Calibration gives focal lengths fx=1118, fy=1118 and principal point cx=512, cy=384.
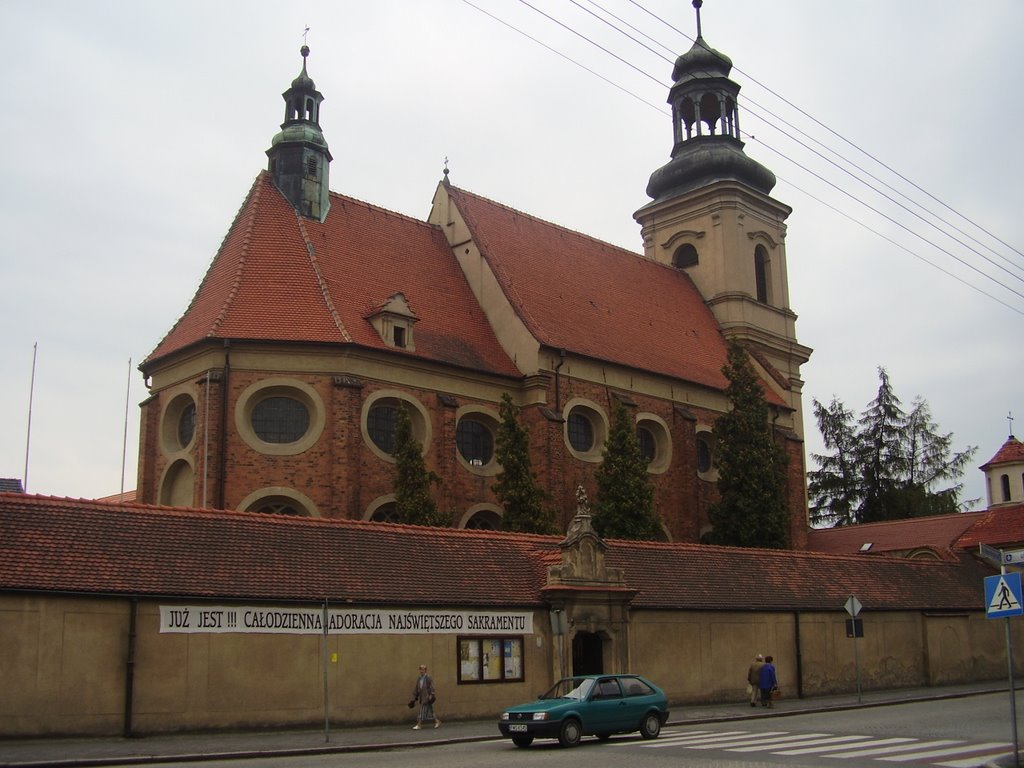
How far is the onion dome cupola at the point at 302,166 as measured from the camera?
117 ft

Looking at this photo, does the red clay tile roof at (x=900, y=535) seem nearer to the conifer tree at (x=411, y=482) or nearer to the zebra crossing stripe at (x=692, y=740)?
the conifer tree at (x=411, y=482)

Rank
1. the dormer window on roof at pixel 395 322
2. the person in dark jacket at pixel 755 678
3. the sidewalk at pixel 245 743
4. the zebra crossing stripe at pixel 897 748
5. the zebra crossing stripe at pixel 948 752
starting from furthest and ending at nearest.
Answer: the dormer window on roof at pixel 395 322 < the person in dark jacket at pixel 755 678 < the sidewalk at pixel 245 743 < the zebra crossing stripe at pixel 897 748 < the zebra crossing stripe at pixel 948 752

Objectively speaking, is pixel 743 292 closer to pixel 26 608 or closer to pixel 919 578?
pixel 919 578

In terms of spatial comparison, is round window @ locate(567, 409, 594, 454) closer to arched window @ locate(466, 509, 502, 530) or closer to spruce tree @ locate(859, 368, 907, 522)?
arched window @ locate(466, 509, 502, 530)

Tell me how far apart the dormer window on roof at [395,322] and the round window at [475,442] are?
10.7ft

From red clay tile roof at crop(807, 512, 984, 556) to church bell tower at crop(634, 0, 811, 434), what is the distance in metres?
5.07

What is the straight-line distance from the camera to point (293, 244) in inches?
1334

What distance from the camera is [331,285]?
109 feet

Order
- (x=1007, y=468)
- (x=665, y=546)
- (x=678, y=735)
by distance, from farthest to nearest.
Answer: (x=1007, y=468) → (x=665, y=546) → (x=678, y=735)

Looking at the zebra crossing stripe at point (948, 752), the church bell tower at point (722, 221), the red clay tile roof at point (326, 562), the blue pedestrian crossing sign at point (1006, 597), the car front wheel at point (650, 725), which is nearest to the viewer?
the zebra crossing stripe at point (948, 752)


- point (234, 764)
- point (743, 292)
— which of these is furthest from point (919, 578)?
point (234, 764)

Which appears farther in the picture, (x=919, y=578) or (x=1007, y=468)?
(x=1007, y=468)

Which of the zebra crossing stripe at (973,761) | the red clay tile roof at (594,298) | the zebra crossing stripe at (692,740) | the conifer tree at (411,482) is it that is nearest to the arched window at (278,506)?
the conifer tree at (411,482)

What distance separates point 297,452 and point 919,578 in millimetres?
18012
